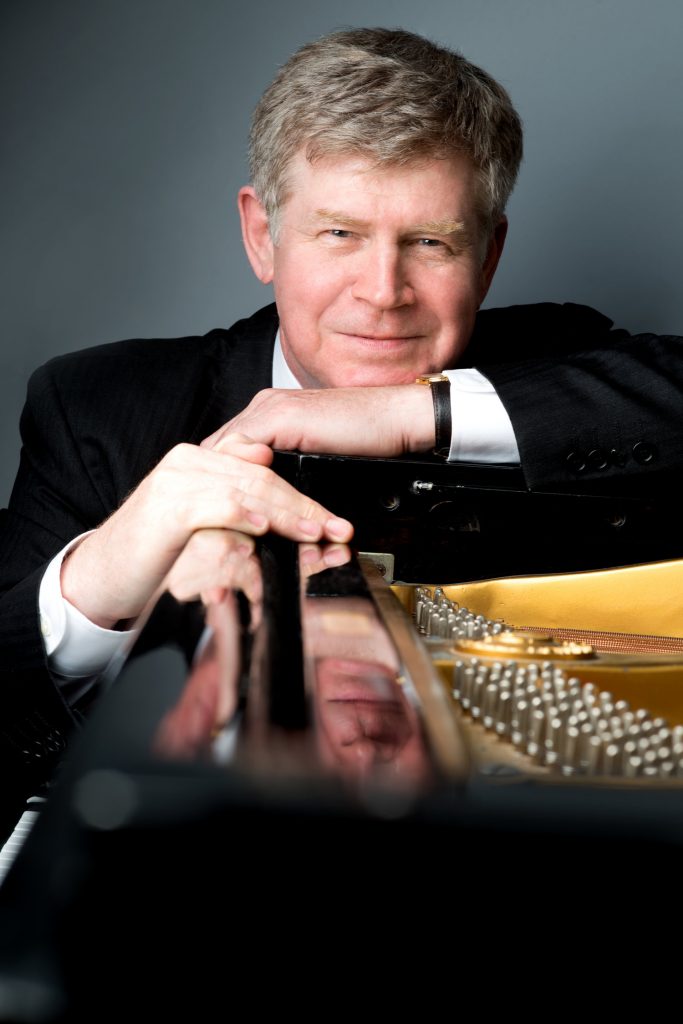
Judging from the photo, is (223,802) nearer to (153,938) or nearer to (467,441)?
(153,938)

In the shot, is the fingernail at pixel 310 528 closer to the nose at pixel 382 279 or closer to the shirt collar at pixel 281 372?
the nose at pixel 382 279

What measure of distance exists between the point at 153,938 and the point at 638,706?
2.28 feet

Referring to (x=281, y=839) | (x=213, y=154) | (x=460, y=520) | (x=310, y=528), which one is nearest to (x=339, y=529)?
(x=310, y=528)

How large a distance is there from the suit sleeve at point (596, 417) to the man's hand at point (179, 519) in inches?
22.3

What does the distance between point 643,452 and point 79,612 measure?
105cm

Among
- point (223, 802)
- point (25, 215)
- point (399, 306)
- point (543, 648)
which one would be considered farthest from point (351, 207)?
point (223, 802)

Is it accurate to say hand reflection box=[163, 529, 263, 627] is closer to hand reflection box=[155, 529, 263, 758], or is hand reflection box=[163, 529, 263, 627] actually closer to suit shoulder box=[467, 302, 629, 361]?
hand reflection box=[155, 529, 263, 758]

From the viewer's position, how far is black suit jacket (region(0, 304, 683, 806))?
1.82 meters

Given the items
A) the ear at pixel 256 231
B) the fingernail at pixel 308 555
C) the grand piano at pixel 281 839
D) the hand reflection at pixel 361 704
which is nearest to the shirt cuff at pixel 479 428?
the fingernail at pixel 308 555

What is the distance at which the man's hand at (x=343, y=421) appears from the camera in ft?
6.00

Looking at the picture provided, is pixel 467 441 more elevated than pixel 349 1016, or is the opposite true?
pixel 349 1016

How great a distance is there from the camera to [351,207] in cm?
223

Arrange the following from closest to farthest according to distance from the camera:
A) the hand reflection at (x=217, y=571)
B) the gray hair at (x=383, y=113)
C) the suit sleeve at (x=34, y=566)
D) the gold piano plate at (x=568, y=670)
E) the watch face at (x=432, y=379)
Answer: the gold piano plate at (x=568, y=670)
the hand reflection at (x=217, y=571)
the suit sleeve at (x=34, y=566)
the watch face at (x=432, y=379)
the gray hair at (x=383, y=113)

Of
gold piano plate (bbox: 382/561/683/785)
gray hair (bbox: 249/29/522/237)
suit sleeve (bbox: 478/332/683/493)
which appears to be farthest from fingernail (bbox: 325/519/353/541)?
gray hair (bbox: 249/29/522/237)
